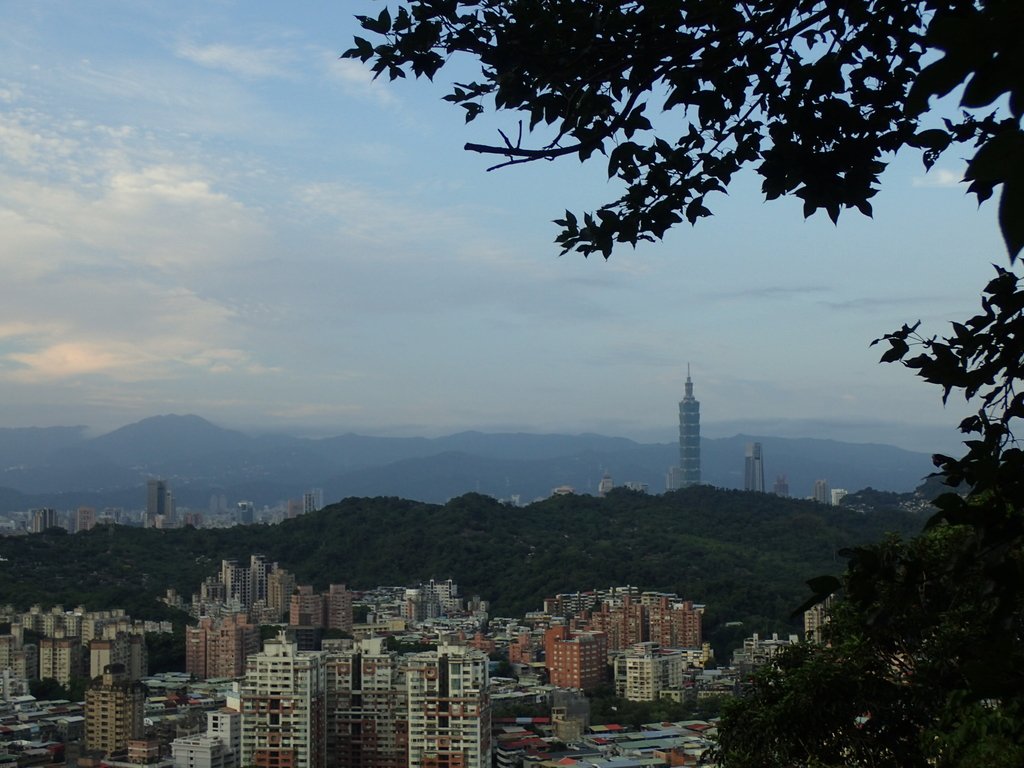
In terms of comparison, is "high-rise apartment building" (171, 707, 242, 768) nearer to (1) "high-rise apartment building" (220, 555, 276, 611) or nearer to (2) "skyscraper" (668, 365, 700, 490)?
(1) "high-rise apartment building" (220, 555, 276, 611)

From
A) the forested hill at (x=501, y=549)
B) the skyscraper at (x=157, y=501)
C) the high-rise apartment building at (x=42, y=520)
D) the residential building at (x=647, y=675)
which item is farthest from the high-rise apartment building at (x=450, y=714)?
the skyscraper at (x=157, y=501)

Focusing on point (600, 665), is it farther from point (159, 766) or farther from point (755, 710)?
point (755, 710)

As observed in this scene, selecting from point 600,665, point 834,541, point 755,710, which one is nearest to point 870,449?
point 834,541

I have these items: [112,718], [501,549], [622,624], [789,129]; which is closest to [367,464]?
[501,549]

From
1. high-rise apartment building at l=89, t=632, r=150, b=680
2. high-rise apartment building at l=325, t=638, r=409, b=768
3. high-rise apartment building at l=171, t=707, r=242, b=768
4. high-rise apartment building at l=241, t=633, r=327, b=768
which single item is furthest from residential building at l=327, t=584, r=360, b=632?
high-rise apartment building at l=241, t=633, r=327, b=768

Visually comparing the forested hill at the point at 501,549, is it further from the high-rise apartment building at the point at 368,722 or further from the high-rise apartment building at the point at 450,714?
the high-rise apartment building at the point at 450,714

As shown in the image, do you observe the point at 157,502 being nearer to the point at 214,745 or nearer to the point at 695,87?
the point at 214,745

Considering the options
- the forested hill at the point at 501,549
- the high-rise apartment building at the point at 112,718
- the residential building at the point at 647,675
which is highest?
the forested hill at the point at 501,549
